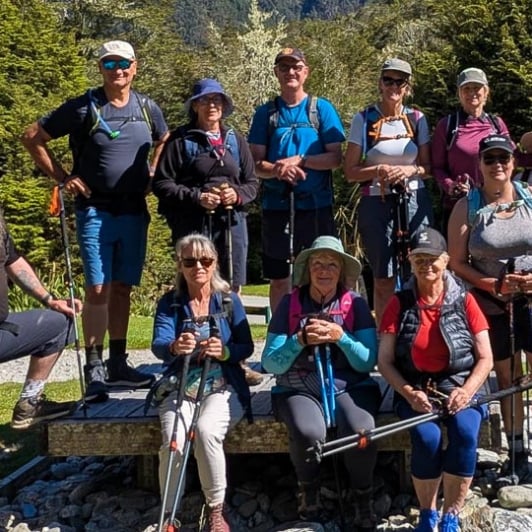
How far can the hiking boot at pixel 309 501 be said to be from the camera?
5.22 metres

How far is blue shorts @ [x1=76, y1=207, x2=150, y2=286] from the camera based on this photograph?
241 inches

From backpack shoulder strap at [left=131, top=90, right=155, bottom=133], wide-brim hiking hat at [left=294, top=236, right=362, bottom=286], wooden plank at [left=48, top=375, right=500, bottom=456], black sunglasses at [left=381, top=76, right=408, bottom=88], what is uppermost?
black sunglasses at [left=381, top=76, right=408, bottom=88]

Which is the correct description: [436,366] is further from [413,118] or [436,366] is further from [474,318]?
[413,118]

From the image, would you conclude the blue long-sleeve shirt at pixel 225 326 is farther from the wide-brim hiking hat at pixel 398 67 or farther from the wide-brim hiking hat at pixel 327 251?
the wide-brim hiking hat at pixel 398 67

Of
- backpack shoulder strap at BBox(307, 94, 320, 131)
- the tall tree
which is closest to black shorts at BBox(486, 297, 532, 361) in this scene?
backpack shoulder strap at BBox(307, 94, 320, 131)

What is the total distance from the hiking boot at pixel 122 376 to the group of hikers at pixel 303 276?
0.01 meters

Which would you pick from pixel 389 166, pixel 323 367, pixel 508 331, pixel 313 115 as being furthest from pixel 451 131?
pixel 323 367

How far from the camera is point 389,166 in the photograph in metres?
6.19

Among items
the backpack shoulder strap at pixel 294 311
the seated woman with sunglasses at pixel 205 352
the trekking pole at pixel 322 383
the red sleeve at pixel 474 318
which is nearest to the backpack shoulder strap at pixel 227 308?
the seated woman with sunglasses at pixel 205 352

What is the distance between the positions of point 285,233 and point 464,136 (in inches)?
60.3

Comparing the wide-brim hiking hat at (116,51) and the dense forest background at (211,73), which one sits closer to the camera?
the wide-brim hiking hat at (116,51)

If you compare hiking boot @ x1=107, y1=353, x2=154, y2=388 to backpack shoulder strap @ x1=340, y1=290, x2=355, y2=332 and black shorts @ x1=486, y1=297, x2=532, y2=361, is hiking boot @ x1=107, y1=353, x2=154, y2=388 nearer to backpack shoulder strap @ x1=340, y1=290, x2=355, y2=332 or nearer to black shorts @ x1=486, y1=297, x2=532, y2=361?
backpack shoulder strap @ x1=340, y1=290, x2=355, y2=332

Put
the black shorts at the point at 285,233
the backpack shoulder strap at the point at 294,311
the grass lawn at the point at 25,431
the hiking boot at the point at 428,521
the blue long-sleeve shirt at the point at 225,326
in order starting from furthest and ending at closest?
the grass lawn at the point at 25,431 < the black shorts at the point at 285,233 < the blue long-sleeve shirt at the point at 225,326 < the backpack shoulder strap at the point at 294,311 < the hiking boot at the point at 428,521

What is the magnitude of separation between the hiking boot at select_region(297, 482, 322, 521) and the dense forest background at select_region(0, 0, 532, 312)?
35.0 feet
